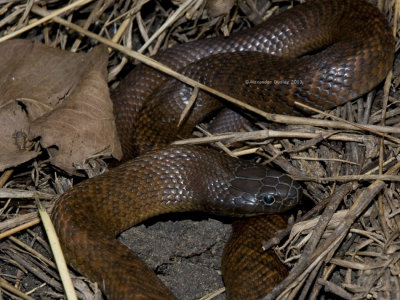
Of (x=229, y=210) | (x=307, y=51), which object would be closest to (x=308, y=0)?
(x=307, y=51)

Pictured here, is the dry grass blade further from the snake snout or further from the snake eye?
the snake eye

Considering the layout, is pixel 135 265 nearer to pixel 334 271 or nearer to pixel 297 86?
pixel 334 271

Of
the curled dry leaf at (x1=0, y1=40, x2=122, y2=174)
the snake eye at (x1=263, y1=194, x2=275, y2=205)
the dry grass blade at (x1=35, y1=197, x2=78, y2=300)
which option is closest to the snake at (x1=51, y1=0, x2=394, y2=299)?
the snake eye at (x1=263, y1=194, x2=275, y2=205)

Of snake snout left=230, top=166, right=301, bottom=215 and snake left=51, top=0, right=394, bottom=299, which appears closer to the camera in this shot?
snake left=51, top=0, right=394, bottom=299

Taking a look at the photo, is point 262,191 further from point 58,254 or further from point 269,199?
point 58,254

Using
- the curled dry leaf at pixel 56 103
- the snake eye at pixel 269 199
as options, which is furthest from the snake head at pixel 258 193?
the curled dry leaf at pixel 56 103

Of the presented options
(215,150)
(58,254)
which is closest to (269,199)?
(215,150)

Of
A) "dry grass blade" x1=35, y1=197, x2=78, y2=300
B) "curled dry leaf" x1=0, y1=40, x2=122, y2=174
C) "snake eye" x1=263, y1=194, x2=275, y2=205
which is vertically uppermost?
"curled dry leaf" x1=0, y1=40, x2=122, y2=174

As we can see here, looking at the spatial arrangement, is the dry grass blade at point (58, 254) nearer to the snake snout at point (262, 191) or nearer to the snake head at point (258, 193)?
the snake head at point (258, 193)
